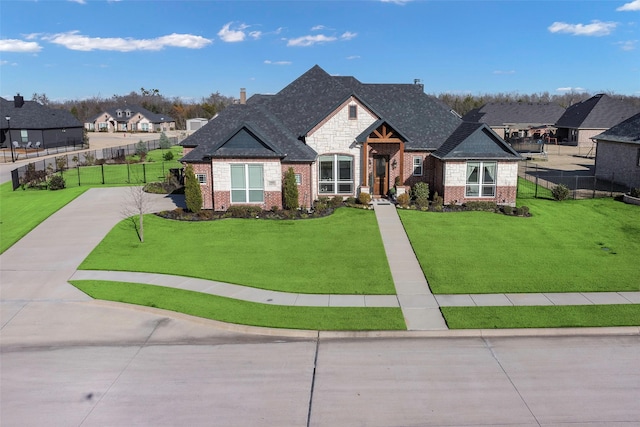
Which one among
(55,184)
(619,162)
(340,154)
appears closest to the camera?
(340,154)

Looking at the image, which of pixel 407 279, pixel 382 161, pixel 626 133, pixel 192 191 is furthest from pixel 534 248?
pixel 626 133

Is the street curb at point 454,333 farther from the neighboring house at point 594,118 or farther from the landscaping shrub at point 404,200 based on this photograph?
the neighboring house at point 594,118

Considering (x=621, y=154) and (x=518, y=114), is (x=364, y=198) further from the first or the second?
(x=518, y=114)

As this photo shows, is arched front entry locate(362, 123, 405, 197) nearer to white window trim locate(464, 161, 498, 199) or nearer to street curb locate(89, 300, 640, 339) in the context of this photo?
white window trim locate(464, 161, 498, 199)

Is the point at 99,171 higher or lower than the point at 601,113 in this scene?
lower

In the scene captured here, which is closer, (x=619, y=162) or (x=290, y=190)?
(x=290, y=190)

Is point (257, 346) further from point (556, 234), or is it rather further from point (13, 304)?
point (556, 234)

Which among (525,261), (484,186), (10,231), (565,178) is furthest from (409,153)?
(10,231)

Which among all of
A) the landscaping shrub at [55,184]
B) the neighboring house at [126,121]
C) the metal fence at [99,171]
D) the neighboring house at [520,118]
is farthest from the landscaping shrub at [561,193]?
the neighboring house at [126,121]
